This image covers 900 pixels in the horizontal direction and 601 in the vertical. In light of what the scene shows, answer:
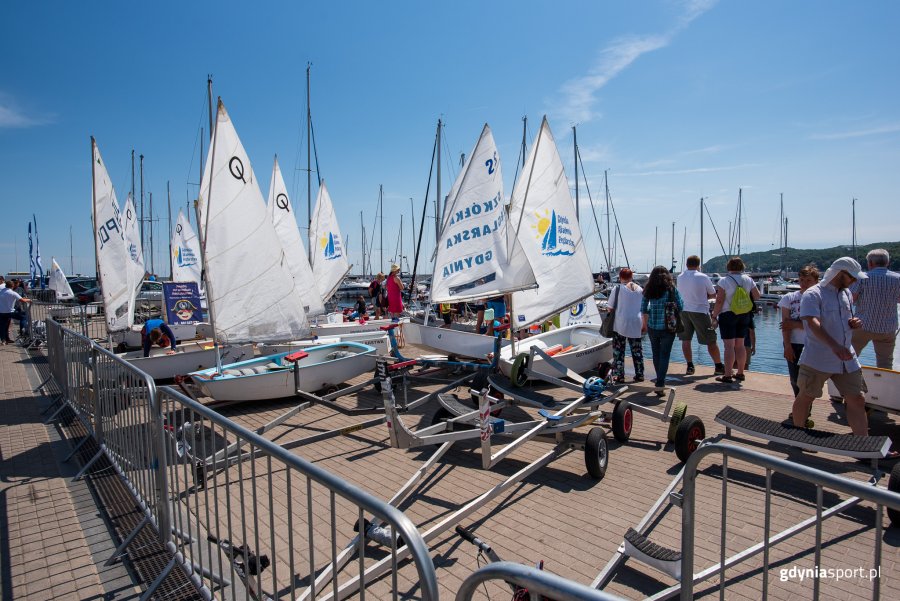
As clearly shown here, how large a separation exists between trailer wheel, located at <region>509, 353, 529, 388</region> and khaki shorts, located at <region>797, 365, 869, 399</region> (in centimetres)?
319

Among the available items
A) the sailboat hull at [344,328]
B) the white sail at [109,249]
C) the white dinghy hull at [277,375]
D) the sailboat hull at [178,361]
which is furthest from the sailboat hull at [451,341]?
the white sail at [109,249]

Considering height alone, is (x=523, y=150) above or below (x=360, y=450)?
above

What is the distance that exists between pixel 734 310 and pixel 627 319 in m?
1.64

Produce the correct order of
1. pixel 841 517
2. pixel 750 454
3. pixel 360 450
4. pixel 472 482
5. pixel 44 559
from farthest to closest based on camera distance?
pixel 360 450 < pixel 472 482 < pixel 841 517 < pixel 44 559 < pixel 750 454

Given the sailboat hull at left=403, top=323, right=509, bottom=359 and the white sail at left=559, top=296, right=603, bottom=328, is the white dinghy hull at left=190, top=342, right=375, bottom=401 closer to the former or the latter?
the sailboat hull at left=403, top=323, right=509, bottom=359

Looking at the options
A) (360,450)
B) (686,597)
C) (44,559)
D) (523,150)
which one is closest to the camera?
(686,597)

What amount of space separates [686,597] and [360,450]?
426 cm

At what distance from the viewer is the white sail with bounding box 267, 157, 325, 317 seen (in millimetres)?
13781

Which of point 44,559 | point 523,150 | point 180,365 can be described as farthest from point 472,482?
point 523,150

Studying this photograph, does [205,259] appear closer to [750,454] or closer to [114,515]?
[114,515]

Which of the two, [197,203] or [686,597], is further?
[197,203]

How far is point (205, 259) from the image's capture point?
801 centimetres

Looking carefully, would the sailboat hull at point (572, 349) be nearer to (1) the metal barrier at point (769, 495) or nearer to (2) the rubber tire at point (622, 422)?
(2) the rubber tire at point (622, 422)

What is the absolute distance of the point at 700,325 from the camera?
29.4 ft
